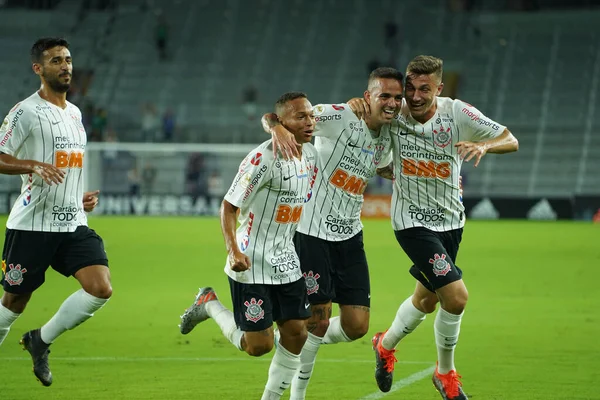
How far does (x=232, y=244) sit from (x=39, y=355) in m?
2.22

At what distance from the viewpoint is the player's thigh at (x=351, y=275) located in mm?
7703

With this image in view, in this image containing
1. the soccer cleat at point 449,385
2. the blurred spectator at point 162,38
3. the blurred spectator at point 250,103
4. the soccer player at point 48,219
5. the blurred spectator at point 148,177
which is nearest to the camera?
the soccer cleat at point 449,385

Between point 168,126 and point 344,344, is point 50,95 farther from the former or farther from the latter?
point 168,126

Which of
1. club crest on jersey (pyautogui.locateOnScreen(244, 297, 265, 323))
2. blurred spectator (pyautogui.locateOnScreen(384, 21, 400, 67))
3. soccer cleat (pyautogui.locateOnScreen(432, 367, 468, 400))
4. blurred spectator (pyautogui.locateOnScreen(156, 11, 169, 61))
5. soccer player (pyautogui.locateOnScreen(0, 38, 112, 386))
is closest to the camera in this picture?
club crest on jersey (pyautogui.locateOnScreen(244, 297, 265, 323))

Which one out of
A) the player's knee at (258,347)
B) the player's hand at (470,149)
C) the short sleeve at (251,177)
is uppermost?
the player's hand at (470,149)

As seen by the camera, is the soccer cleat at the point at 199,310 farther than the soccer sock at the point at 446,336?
Yes

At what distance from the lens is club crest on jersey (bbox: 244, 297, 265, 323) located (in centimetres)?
670

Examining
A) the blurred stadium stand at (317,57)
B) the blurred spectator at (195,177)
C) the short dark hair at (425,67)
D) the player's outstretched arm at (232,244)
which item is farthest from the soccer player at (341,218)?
the blurred stadium stand at (317,57)

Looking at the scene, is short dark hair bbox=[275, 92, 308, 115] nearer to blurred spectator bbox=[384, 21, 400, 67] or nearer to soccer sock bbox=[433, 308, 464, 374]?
soccer sock bbox=[433, 308, 464, 374]

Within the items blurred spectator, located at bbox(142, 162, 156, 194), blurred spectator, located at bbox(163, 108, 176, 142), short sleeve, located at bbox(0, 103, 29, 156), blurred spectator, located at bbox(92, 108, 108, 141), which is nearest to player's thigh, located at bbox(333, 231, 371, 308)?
short sleeve, located at bbox(0, 103, 29, 156)

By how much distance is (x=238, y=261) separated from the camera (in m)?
6.33

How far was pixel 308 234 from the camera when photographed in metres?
7.67

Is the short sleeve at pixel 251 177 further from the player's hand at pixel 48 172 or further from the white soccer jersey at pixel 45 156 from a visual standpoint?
the white soccer jersey at pixel 45 156

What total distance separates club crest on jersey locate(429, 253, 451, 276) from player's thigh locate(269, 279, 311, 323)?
3.77 feet
